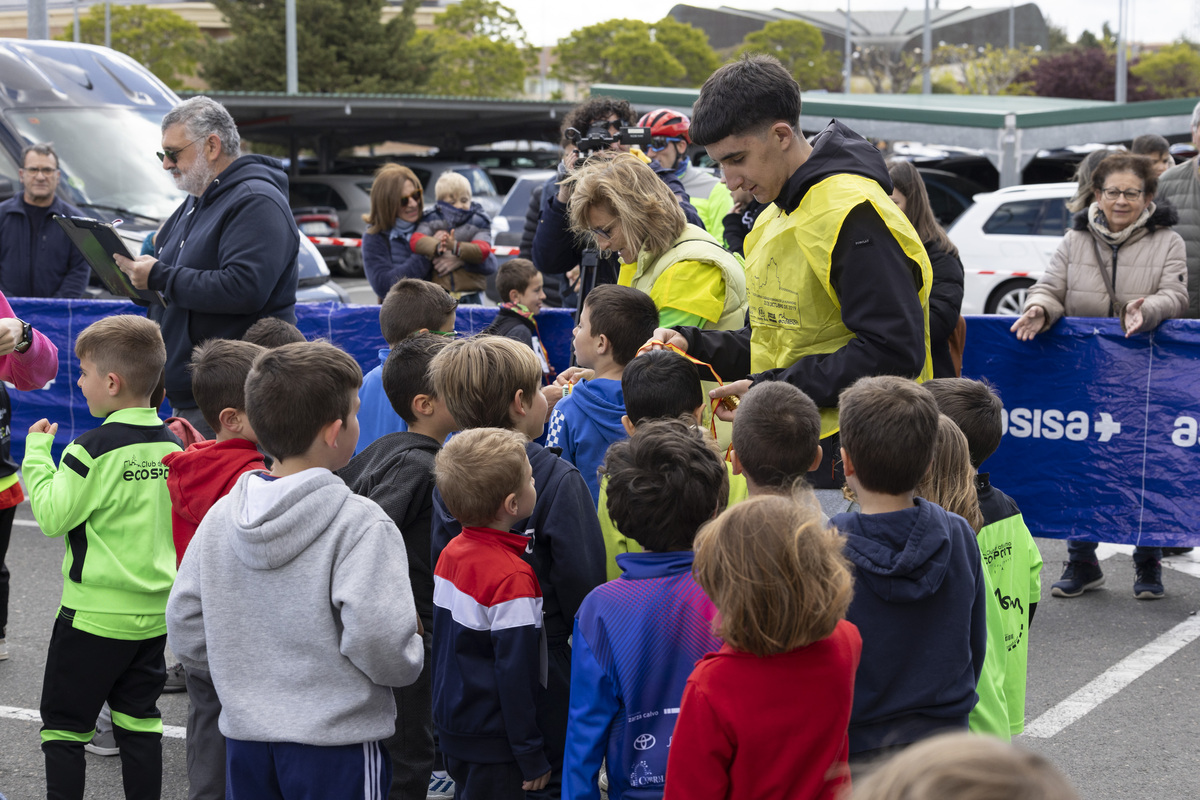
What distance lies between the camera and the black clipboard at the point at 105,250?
464cm

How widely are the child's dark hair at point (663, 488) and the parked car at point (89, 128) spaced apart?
7.88 meters

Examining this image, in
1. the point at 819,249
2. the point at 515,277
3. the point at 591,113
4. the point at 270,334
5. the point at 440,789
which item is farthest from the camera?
the point at 515,277

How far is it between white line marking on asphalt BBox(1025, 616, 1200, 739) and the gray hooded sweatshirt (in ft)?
8.91

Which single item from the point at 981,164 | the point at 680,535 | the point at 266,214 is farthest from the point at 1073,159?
the point at 680,535

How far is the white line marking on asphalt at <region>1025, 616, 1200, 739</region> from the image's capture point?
4324 mm

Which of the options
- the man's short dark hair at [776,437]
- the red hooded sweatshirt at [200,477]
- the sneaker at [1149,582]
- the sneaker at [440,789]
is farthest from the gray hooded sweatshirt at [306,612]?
the sneaker at [1149,582]

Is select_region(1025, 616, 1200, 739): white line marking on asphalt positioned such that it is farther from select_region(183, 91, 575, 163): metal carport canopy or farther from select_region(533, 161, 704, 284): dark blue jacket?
select_region(183, 91, 575, 163): metal carport canopy

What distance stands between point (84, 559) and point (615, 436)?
1.64 m

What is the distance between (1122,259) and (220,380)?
164 inches

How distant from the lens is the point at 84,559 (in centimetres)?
344

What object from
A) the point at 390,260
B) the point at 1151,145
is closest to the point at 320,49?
the point at 390,260

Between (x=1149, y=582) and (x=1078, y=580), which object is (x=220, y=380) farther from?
(x=1149, y=582)

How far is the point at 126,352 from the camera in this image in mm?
3506

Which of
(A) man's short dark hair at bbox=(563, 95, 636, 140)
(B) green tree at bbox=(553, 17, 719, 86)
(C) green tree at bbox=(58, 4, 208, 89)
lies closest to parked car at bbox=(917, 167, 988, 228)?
(A) man's short dark hair at bbox=(563, 95, 636, 140)
